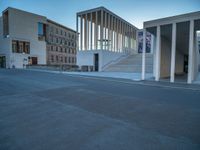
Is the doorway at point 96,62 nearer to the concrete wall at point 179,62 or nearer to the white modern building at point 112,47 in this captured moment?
the white modern building at point 112,47

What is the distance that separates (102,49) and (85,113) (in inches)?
737

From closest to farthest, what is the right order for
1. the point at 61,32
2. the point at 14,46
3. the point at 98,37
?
the point at 98,37, the point at 14,46, the point at 61,32

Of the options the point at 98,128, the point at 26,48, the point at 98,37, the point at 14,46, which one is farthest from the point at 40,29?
the point at 98,128

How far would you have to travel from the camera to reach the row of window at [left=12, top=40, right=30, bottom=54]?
32.5 m

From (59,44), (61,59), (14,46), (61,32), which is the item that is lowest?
(61,59)

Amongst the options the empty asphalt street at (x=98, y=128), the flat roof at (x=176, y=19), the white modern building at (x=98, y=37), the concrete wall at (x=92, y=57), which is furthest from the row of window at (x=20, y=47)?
the empty asphalt street at (x=98, y=128)

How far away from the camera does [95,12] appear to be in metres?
23.0

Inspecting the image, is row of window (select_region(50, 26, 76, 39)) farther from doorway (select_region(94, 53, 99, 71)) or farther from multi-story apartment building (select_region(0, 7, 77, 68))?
doorway (select_region(94, 53, 99, 71))

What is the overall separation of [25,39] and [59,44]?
12269 millimetres

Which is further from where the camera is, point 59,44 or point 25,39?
point 59,44

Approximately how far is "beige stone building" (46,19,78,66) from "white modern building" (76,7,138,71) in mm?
19946

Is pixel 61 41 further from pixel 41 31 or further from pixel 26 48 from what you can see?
pixel 26 48

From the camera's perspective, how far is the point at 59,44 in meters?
45.4

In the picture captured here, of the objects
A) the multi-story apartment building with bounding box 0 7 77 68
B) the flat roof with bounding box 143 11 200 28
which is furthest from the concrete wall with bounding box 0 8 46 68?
the flat roof with bounding box 143 11 200 28
